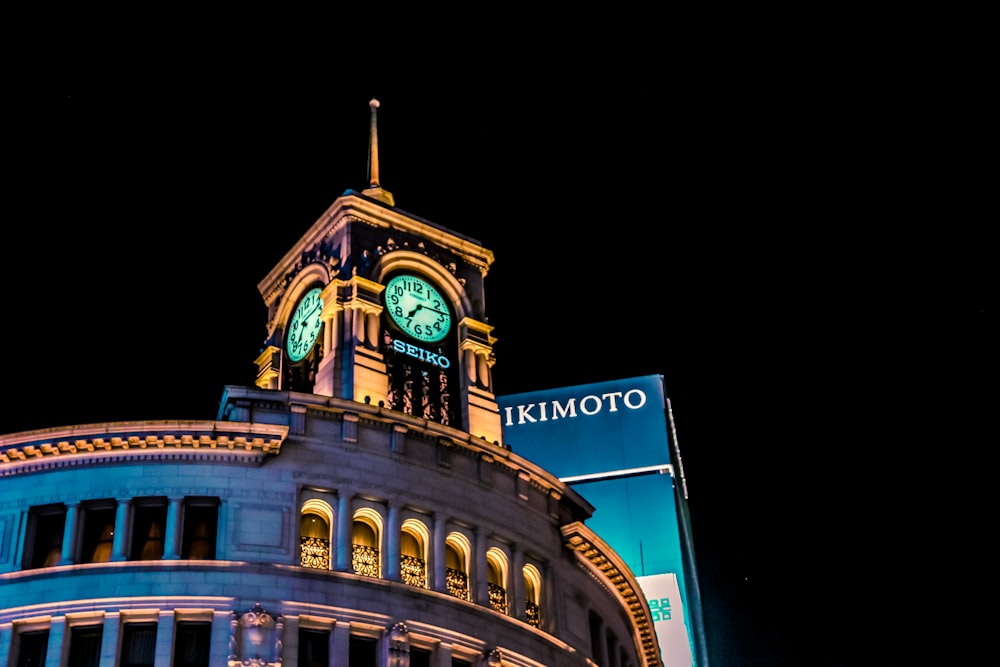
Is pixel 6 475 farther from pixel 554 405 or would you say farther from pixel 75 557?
pixel 554 405

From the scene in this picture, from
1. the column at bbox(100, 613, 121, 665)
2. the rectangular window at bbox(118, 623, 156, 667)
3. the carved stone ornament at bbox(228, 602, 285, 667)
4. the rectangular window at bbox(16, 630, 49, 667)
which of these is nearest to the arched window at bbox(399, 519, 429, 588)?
the carved stone ornament at bbox(228, 602, 285, 667)

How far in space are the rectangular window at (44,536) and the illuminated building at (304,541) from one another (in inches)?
2.3

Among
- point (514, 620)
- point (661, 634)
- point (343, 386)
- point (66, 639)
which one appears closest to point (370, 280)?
point (343, 386)

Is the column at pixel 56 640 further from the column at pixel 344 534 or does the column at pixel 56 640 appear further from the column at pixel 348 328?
the column at pixel 348 328

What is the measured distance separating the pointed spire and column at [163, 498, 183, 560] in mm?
19256

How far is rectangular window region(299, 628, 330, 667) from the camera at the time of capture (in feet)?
133

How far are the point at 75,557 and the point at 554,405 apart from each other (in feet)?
174

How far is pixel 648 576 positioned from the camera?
81.2m

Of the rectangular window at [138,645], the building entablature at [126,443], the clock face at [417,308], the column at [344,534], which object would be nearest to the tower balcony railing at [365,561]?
the column at [344,534]

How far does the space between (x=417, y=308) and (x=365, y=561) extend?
14.4m

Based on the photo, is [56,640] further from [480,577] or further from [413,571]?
[480,577]

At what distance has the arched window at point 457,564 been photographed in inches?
1752

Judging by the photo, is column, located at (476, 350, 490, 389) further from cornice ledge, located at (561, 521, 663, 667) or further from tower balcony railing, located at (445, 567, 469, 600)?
tower balcony railing, located at (445, 567, 469, 600)

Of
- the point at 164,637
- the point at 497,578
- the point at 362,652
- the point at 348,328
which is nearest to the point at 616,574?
the point at 497,578
